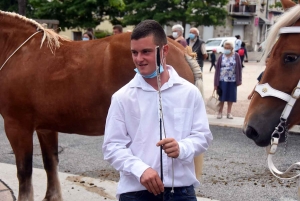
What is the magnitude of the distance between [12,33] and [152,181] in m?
2.79

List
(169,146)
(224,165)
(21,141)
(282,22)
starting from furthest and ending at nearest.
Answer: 1. (224,165)
2. (21,141)
3. (282,22)
4. (169,146)

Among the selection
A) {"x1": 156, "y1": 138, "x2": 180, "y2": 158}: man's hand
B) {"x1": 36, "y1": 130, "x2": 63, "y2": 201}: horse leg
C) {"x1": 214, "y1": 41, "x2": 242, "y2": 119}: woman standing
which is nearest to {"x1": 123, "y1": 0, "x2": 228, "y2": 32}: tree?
{"x1": 214, "y1": 41, "x2": 242, "y2": 119}: woman standing

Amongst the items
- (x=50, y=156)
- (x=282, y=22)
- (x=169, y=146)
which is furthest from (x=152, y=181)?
(x=50, y=156)

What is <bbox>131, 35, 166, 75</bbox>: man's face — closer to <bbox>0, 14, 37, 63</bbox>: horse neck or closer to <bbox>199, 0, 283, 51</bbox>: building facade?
<bbox>0, 14, 37, 63</bbox>: horse neck

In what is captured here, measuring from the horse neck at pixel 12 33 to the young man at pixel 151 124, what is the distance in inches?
89.1

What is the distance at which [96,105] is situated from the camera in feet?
12.1

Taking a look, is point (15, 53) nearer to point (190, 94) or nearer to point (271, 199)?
point (190, 94)

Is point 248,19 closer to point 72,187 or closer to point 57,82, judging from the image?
point 72,187

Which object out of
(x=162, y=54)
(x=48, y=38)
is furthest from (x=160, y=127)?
(x=48, y=38)

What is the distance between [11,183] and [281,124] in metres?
3.55

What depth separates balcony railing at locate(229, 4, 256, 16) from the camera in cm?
4591

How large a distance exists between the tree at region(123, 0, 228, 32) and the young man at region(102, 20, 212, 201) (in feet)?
59.7

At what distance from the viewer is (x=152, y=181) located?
6.47 ft

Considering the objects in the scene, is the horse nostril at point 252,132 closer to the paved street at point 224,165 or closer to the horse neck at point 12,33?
the paved street at point 224,165
